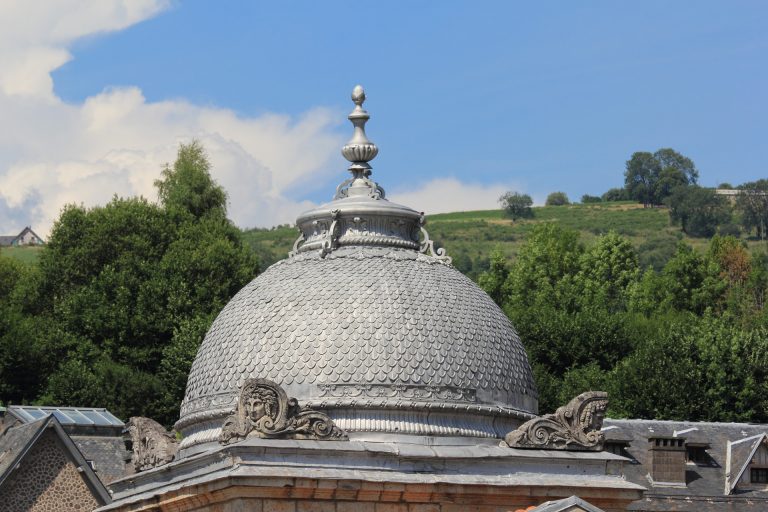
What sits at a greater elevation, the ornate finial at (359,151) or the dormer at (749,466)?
the ornate finial at (359,151)

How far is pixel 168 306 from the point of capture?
223 ft

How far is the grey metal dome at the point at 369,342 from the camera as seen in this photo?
24.6 metres

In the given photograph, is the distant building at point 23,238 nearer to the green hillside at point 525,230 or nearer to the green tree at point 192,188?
the green hillside at point 525,230

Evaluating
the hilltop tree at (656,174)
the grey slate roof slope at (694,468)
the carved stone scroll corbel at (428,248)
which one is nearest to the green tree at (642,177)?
the hilltop tree at (656,174)

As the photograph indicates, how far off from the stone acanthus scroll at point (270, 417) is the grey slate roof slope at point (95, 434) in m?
21.7

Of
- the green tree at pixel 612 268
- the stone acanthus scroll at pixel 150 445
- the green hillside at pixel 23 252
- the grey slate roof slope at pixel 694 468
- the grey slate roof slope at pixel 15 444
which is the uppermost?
the green hillside at pixel 23 252

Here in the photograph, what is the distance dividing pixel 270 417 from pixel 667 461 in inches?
987

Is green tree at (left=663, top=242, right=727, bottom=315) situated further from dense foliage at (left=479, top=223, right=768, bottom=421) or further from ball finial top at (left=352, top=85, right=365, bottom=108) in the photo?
ball finial top at (left=352, top=85, right=365, bottom=108)

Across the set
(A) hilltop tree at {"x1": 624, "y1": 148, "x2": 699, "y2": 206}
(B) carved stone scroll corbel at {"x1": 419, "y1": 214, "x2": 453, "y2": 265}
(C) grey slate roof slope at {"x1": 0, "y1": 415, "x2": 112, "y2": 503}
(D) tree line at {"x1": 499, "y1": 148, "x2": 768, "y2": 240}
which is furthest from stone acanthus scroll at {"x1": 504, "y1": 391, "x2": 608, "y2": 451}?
(A) hilltop tree at {"x1": 624, "y1": 148, "x2": 699, "y2": 206}

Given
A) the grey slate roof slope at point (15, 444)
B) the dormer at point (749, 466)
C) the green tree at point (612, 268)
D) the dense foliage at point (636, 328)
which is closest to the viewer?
the grey slate roof slope at point (15, 444)

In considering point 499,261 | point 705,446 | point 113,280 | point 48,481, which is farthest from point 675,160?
point 48,481

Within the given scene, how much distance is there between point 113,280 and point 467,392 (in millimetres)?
46313

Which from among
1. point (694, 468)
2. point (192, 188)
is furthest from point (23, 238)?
point (694, 468)

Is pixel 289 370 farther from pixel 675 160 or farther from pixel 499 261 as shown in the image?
pixel 675 160
